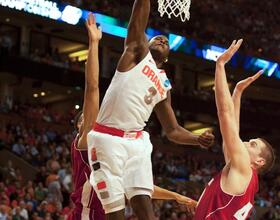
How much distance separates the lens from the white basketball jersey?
4344 millimetres

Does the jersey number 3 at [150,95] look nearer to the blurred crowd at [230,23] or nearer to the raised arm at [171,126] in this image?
→ the raised arm at [171,126]

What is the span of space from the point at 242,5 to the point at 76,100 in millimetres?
9345

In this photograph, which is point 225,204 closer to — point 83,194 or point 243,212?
point 243,212

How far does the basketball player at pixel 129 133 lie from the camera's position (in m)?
4.25

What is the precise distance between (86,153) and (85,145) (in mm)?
162

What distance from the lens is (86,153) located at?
197 inches

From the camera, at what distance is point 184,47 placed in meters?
24.8

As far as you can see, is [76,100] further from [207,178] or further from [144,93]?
[144,93]

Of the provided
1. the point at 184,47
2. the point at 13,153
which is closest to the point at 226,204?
the point at 13,153

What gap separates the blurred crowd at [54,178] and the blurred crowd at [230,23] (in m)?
5.21

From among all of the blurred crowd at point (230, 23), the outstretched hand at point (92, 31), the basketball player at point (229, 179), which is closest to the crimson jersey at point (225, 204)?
the basketball player at point (229, 179)

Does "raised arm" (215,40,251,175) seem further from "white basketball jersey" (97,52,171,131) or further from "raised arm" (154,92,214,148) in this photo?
"white basketball jersey" (97,52,171,131)

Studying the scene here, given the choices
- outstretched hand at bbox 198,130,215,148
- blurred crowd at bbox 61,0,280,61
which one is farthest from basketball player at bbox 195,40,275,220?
blurred crowd at bbox 61,0,280,61

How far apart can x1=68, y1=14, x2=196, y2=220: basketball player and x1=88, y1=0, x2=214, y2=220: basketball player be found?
31 cm
